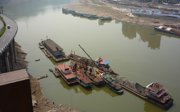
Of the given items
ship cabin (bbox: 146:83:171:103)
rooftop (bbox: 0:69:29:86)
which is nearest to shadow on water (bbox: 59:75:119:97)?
ship cabin (bbox: 146:83:171:103)

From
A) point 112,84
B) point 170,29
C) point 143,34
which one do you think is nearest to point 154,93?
point 112,84

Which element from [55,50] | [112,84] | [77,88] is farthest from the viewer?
[55,50]

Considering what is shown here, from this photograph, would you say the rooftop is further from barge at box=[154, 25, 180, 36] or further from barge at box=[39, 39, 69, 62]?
barge at box=[154, 25, 180, 36]

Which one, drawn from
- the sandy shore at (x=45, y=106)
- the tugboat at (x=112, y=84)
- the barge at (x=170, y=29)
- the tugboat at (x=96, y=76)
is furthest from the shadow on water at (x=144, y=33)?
the sandy shore at (x=45, y=106)

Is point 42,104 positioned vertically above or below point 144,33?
below

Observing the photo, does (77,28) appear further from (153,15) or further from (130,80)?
(130,80)

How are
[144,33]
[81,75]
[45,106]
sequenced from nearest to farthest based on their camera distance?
1. [45,106]
2. [81,75]
3. [144,33]

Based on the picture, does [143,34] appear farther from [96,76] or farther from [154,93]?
[154,93]
